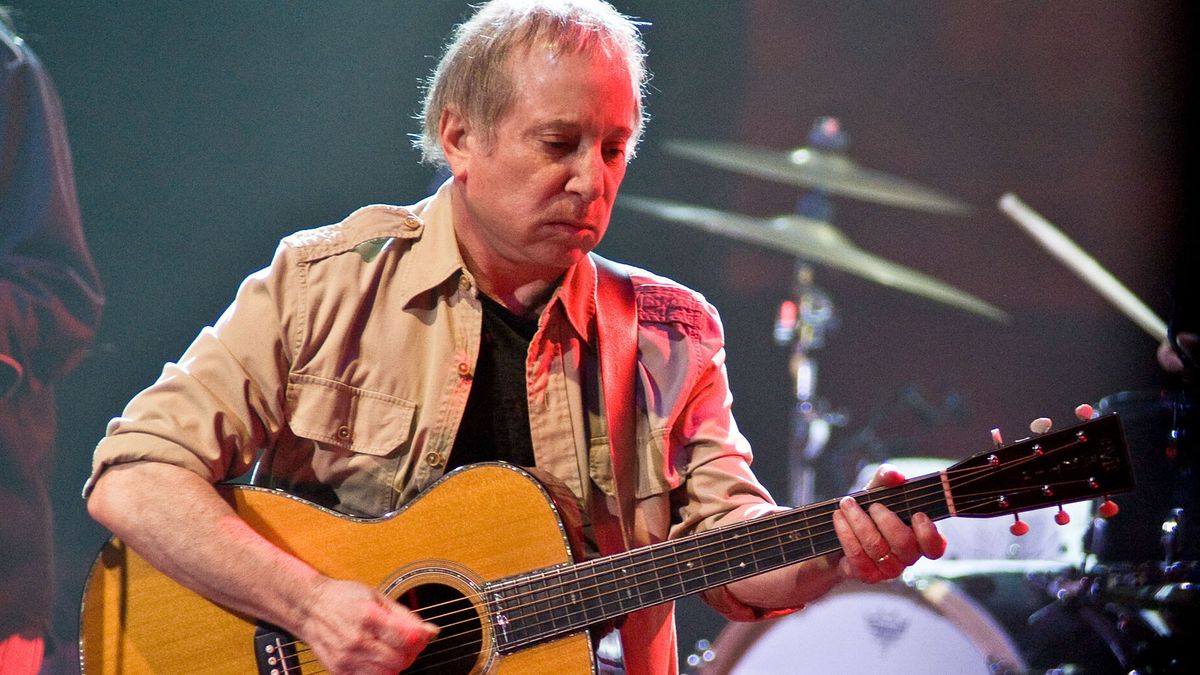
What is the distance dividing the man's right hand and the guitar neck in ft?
0.58

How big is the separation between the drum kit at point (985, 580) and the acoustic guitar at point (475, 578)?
214 cm

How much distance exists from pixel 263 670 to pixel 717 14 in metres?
3.82

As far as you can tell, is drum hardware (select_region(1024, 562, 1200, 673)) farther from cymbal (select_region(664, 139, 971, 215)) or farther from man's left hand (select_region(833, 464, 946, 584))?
man's left hand (select_region(833, 464, 946, 584))

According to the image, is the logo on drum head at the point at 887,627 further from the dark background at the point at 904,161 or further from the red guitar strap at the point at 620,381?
the red guitar strap at the point at 620,381

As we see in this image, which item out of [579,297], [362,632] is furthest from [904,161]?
[362,632]

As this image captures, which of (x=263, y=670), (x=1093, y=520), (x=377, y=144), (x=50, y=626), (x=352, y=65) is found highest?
(x=352, y=65)

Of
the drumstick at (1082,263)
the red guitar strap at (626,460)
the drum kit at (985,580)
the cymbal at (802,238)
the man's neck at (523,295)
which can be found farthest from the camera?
the drumstick at (1082,263)

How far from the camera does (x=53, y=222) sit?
12.6 ft

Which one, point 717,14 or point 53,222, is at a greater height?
point 717,14

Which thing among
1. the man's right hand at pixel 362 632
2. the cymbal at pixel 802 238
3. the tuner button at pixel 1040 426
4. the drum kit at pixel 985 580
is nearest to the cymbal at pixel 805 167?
the drum kit at pixel 985 580

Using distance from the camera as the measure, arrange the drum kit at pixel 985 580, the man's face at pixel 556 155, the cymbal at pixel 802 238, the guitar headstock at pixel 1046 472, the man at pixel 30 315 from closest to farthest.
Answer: the guitar headstock at pixel 1046 472 → the man's face at pixel 556 155 → the man at pixel 30 315 → the drum kit at pixel 985 580 → the cymbal at pixel 802 238

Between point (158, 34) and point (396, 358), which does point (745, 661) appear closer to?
point (396, 358)

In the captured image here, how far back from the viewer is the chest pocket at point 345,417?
2334 millimetres

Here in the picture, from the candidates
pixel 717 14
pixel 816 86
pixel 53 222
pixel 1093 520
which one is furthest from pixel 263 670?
pixel 816 86
